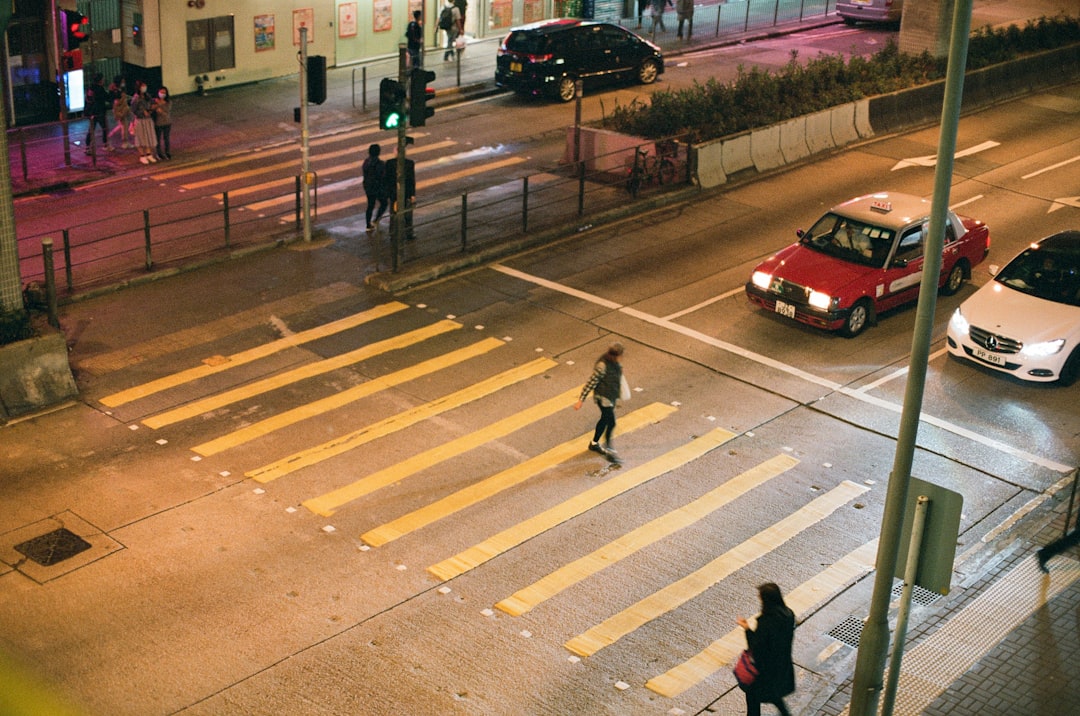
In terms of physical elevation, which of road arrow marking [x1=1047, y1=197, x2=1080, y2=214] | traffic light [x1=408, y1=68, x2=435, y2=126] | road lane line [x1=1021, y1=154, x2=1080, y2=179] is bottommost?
road arrow marking [x1=1047, y1=197, x2=1080, y2=214]

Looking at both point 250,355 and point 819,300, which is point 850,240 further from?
point 250,355

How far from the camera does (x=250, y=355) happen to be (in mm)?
18312

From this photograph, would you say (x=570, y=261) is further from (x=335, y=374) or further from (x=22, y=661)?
(x=22, y=661)

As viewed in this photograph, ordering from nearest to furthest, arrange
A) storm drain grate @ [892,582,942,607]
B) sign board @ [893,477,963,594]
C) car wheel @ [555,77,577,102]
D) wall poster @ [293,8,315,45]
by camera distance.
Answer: sign board @ [893,477,963,594], storm drain grate @ [892,582,942,607], car wheel @ [555,77,577,102], wall poster @ [293,8,315,45]

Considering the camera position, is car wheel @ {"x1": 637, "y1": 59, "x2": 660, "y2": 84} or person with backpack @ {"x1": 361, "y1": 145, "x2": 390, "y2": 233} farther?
car wheel @ {"x1": 637, "y1": 59, "x2": 660, "y2": 84}

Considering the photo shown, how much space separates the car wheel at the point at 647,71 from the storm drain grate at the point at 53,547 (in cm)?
2383

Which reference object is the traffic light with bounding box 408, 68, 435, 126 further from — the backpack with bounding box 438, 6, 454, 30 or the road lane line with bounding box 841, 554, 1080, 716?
the backpack with bounding box 438, 6, 454, 30

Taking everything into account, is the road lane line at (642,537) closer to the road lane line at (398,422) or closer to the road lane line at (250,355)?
the road lane line at (398,422)

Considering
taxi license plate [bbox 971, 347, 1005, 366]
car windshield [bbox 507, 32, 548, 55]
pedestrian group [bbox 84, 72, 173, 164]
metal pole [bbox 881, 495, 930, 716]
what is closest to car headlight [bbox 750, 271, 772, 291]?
taxi license plate [bbox 971, 347, 1005, 366]

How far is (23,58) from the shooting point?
2934 centimetres

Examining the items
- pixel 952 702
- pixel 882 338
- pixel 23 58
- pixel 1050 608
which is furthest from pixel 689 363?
pixel 23 58

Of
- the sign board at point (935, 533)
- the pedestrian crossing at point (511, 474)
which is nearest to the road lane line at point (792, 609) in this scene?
the pedestrian crossing at point (511, 474)

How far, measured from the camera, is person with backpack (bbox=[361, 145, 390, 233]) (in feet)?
75.2

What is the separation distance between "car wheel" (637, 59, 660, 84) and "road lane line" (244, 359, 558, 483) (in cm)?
1793
